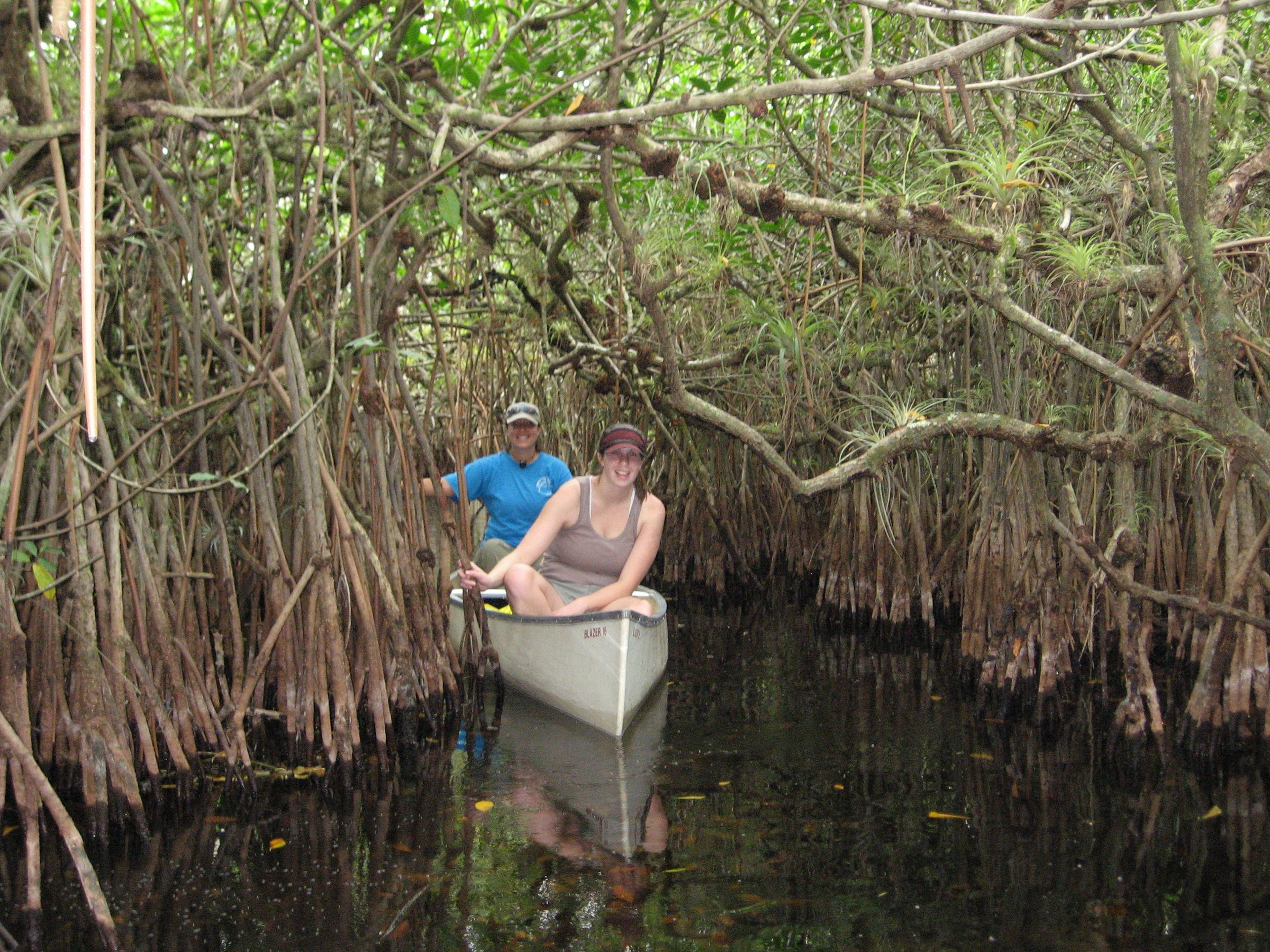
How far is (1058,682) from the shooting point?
548 cm

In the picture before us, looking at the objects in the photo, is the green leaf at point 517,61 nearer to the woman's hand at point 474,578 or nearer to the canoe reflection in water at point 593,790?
the woman's hand at point 474,578

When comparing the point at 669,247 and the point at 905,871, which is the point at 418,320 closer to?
the point at 669,247

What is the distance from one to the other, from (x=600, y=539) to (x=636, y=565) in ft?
0.83

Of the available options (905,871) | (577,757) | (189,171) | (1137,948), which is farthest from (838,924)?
(189,171)

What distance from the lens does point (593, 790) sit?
14.1 feet

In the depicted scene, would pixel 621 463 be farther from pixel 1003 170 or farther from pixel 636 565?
pixel 1003 170

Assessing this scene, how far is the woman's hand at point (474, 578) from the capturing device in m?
4.72

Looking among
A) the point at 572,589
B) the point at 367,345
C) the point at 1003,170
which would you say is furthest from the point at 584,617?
the point at 1003,170

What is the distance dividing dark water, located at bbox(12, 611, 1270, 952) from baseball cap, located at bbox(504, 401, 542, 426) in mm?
1839

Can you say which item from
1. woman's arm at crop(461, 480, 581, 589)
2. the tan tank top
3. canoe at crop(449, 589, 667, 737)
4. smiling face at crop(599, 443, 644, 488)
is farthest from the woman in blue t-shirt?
smiling face at crop(599, 443, 644, 488)

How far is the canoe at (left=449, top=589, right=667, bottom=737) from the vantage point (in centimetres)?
476

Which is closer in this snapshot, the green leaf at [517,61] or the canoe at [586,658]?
the green leaf at [517,61]

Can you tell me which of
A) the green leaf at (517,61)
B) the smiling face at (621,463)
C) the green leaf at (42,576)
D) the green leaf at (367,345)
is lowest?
the green leaf at (42,576)

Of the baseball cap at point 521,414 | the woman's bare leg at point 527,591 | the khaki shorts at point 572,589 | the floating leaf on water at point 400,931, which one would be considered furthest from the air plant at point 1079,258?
the floating leaf on water at point 400,931
